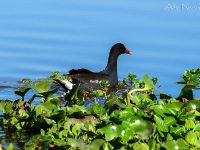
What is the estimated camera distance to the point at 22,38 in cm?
1403

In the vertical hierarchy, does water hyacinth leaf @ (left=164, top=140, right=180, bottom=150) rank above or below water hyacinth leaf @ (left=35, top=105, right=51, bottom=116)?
below

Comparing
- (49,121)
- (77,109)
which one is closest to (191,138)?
(77,109)

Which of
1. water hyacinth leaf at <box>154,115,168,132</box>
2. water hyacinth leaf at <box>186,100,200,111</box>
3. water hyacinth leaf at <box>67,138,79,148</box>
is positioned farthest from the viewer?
water hyacinth leaf at <box>186,100,200,111</box>

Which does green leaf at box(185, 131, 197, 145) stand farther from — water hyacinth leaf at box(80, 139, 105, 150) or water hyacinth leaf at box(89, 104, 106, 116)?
water hyacinth leaf at box(89, 104, 106, 116)

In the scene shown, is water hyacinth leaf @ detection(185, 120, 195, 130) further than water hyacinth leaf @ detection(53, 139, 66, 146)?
No

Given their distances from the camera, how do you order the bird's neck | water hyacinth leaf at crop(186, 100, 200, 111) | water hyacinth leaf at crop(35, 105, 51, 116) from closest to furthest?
water hyacinth leaf at crop(186, 100, 200, 111)
water hyacinth leaf at crop(35, 105, 51, 116)
the bird's neck

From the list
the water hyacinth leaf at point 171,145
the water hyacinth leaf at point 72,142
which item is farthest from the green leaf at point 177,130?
the water hyacinth leaf at point 72,142

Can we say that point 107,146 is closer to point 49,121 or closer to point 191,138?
point 191,138

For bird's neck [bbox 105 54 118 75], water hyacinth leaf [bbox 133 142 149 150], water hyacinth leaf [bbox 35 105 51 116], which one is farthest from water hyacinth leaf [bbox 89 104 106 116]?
bird's neck [bbox 105 54 118 75]

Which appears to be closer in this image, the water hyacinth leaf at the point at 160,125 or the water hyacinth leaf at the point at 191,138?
the water hyacinth leaf at the point at 191,138

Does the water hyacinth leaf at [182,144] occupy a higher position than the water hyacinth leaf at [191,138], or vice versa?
the water hyacinth leaf at [191,138]

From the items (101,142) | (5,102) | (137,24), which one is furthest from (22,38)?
(101,142)

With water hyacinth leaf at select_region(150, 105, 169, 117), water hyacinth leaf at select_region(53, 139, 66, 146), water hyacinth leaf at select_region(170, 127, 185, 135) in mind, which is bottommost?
water hyacinth leaf at select_region(53, 139, 66, 146)

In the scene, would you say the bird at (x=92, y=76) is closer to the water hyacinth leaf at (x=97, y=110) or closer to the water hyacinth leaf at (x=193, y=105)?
the water hyacinth leaf at (x=97, y=110)
